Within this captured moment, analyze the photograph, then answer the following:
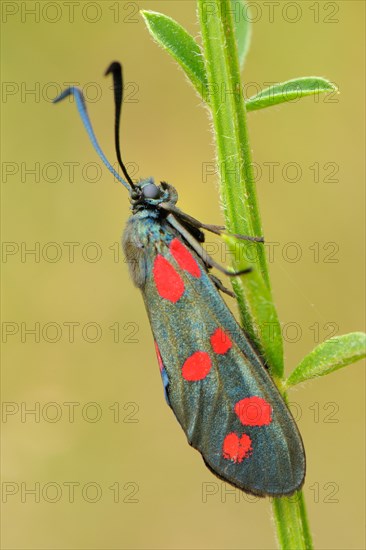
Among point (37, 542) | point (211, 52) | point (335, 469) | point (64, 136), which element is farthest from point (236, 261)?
point (64, 136)

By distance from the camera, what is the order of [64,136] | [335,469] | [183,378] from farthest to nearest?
1. [64,136]
2. [335,469]
3. [183,378]

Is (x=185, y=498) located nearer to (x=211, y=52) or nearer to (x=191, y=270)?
(x=191, y=270)

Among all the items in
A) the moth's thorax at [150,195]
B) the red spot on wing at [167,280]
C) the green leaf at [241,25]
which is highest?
the green leaf at [241,25]

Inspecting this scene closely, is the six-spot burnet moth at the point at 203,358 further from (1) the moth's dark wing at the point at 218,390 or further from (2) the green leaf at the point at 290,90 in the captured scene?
(2) the green leaf at the point at 290,90

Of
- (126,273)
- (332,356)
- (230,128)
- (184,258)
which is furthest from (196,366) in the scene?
(126,273)

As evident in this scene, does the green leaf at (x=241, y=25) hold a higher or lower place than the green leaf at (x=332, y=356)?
higher

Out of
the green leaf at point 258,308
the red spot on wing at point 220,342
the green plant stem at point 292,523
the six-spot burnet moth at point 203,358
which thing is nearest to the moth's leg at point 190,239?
the six-spot burnet moth at point 203,358

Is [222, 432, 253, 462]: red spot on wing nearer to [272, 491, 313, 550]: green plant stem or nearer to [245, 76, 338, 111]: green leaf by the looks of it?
[272, 491, 313, 550]: green plant stem
